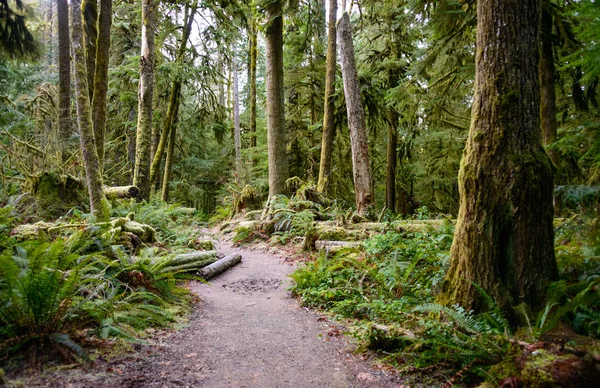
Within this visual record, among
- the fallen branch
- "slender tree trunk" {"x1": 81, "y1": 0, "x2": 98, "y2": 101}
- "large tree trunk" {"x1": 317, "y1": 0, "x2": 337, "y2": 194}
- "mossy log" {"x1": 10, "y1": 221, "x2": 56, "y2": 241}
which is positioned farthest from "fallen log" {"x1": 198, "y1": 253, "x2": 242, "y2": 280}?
"slender tree trunk" {"x1": 81, "y1": 0, "x2": 98, "y2": 101}

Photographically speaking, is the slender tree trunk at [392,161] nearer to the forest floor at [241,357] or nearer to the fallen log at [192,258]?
the fallen log at [192,258]

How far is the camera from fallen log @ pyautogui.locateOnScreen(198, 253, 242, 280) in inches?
274

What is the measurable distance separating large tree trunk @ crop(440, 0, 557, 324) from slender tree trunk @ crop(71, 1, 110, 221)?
6392 mm

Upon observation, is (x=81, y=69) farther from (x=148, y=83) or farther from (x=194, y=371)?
(x=194, y=371)

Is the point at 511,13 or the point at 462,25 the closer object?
the point at 511,13

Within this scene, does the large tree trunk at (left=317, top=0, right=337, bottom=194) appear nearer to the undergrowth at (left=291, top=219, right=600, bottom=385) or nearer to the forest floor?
the undergrowth at (left=291, top=219, right=600, bottom=385)

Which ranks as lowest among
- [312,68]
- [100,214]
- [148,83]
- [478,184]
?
[100,214]

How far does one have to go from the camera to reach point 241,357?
3.78 metres

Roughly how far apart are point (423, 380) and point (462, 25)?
24.6 feet

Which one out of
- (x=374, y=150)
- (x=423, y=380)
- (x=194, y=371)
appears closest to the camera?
(x=423, y=380)

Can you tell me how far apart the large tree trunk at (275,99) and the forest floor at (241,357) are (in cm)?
686

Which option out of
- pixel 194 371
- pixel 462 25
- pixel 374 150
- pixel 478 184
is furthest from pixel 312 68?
pixel 194 371

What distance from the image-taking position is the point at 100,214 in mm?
6820

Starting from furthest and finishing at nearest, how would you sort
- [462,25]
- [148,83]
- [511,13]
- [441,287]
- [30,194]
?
[148,83], [30,194], [462,25], [441,287], [511,13]
